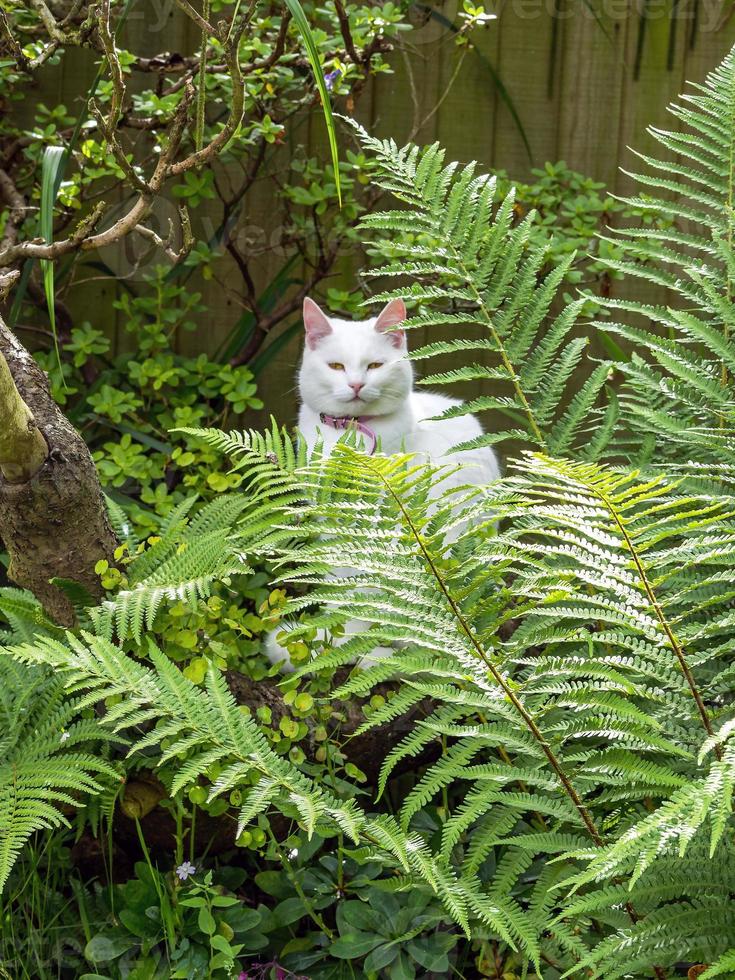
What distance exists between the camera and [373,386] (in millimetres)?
2395

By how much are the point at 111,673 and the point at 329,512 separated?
1.09 feet

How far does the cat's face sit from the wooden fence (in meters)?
0.79

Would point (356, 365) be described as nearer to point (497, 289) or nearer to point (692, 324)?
point (497, 289)

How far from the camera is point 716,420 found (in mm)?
1512

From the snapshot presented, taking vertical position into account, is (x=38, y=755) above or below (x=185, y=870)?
above

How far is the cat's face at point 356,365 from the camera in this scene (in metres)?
2.40

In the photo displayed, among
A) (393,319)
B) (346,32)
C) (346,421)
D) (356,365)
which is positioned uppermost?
(346,32)

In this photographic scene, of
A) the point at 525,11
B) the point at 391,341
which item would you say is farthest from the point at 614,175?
the point at 391,341

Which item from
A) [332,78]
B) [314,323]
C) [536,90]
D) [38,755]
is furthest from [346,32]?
[38,755]

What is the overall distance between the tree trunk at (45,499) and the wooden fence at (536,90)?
1600mm

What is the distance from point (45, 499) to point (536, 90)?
238 cm

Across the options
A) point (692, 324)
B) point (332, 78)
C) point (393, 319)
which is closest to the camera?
point (692, 324)

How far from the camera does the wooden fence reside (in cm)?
323

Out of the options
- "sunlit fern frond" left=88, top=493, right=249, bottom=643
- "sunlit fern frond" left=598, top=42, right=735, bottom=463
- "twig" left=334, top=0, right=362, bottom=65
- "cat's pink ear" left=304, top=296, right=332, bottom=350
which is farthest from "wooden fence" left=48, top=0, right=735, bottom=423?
"sunlit fern frond" left=598, top=42, right=735, bottom=463
